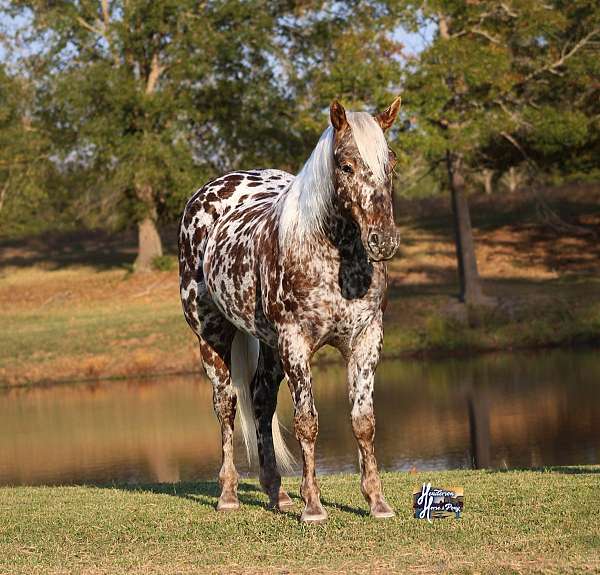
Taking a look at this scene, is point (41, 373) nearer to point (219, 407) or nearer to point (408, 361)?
point (408, 361)

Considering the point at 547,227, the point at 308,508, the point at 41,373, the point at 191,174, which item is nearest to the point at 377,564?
the point at 308,508

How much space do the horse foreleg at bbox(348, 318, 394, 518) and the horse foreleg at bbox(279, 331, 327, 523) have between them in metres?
0.27

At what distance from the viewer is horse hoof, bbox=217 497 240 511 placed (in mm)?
8531

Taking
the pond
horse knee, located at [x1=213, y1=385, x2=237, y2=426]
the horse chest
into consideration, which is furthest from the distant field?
the horse chest

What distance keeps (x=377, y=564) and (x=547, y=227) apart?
33611 millimetres

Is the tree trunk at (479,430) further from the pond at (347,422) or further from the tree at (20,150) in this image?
the tree at (20,150)

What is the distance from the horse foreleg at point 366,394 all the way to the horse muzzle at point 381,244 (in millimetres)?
794

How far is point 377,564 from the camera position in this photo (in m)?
6.15

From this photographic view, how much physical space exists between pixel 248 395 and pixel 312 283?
1914 mm

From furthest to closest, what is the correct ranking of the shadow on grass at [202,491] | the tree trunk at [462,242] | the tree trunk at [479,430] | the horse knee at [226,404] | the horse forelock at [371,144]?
the tree trunk at [462,242] → the tree trunk at [479,430] → the shadow on grass at [202,491] → the horse knee at [226,404] → the horse forelock at [371,144]

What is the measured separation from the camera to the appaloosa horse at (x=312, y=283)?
23.2ft

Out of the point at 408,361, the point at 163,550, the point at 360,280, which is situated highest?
the point at 360,280
